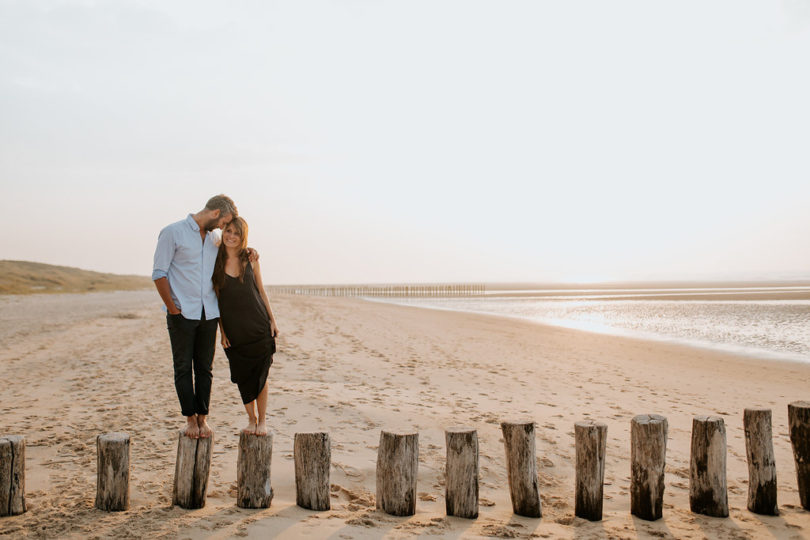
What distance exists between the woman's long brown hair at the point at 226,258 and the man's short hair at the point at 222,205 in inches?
3.1

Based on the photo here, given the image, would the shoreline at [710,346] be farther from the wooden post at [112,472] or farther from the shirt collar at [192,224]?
the wooden post at [112,472]

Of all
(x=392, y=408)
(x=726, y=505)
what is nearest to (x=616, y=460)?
(x=726, y=505)

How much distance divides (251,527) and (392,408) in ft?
12.9

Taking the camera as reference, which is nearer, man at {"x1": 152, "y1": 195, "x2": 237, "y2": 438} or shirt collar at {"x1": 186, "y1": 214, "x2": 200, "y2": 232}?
man at {"x1": 152, "y1": 195, "x2": 237, "y2": 438}

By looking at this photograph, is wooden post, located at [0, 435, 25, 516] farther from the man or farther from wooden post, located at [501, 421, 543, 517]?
wooden post, located at [501, 421, 543, 517]

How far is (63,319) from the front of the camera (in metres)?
21.7

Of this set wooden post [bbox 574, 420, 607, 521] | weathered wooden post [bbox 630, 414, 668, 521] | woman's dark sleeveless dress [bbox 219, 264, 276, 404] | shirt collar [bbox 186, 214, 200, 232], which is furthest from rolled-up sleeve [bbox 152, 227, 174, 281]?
weathered wooden post [bbox 630, 414, 668, 521]

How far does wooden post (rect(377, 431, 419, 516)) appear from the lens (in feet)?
14.2

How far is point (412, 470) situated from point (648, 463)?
1.92 meters

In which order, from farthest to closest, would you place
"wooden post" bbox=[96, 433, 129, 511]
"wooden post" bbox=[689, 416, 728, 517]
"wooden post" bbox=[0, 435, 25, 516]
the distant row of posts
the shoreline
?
1. the distant row of posts
2. the shoreline
3. "wooden post" bbox=[689, 416, 728, 517]
4. "wooden post" bbox=[96, 433, 129, 511]
5. "wooden post" bbox=[0, 435, 25, 516]

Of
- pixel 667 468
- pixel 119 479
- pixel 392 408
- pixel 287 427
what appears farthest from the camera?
pixel 392 408

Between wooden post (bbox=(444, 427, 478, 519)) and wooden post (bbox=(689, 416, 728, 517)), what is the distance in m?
1.91

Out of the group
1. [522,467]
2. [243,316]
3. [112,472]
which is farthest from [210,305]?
[522,467]

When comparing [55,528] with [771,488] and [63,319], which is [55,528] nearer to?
[771,488]
